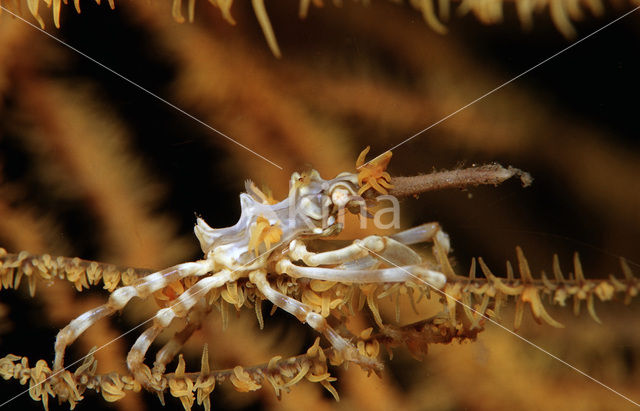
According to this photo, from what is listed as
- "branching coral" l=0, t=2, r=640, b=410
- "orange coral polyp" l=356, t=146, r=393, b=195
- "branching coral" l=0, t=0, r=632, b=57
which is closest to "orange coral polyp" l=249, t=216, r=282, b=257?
"branching coral" l=0, t=2, r=640, b=410

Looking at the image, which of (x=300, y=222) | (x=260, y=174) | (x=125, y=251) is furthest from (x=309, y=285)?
(x=125, y=251)

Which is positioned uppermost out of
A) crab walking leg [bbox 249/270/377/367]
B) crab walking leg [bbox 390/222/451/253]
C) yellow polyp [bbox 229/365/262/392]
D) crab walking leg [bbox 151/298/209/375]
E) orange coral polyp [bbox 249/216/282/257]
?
crab walking leg [bbox 390/222/451/253]

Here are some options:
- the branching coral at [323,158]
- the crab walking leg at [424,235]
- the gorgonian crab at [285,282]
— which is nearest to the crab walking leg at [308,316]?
the gorgonian crab at [285,282]

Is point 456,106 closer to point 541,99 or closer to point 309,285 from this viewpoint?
point 541,99

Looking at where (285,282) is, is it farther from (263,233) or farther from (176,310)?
(176,310)

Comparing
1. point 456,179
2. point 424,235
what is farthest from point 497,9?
point 424,235

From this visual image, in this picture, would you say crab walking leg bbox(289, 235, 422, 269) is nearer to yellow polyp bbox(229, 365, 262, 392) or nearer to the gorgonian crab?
the gorgonian crab
